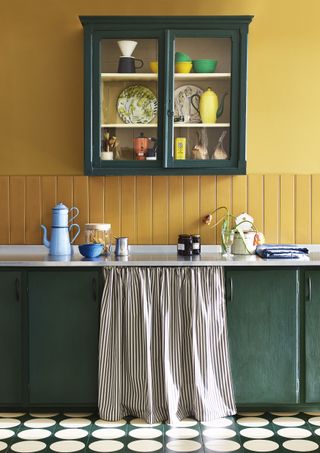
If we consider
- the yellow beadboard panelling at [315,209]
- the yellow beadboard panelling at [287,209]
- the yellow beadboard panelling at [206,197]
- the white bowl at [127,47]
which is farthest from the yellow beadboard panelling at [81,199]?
the yellow beadboard panelling at [315,209]

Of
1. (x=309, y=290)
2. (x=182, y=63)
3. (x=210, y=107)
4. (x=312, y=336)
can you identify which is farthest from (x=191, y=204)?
(x=312, y=336)

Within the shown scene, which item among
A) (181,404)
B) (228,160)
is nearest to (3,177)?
(228,160)

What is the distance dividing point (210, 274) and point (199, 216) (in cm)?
71

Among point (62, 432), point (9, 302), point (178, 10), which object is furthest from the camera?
point (178, 10)

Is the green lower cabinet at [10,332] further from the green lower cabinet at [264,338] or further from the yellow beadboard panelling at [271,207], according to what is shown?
the yellow beadboard panelling at [271,207]

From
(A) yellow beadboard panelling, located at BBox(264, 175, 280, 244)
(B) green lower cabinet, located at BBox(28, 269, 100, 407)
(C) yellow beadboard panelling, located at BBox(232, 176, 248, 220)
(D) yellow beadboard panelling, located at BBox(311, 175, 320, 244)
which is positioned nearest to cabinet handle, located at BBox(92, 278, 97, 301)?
(B) green lower cabinet, located at BBox(28, 269, 100, 407)

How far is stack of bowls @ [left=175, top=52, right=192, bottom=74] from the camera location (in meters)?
4.52

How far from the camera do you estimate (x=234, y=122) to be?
178 inches

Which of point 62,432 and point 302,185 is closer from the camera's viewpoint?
point 62,432

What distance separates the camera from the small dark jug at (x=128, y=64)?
4520mm

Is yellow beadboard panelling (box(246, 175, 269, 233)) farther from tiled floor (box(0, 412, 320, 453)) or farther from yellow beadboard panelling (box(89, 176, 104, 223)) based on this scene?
tiled floor (box(0, 412, 320, 453))

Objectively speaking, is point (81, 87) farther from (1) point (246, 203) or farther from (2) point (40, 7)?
(1) point (246, 203)

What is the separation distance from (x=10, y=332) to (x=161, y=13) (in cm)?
212

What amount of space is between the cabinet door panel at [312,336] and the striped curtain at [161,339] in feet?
1.48
